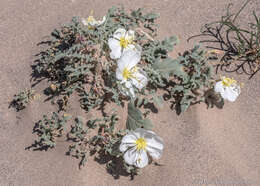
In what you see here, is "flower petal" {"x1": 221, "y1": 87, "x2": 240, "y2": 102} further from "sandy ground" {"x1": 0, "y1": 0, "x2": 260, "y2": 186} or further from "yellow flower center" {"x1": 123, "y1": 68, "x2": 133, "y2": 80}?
"yellow flower center" {"x1": 123, "y1": 68, "x2": 133, "y2": 80}

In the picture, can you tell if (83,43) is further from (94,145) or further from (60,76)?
(94,145)

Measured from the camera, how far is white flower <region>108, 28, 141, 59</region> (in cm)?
194

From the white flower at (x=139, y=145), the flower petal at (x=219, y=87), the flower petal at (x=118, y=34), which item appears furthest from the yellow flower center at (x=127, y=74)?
the flower petal at (x=219, y=87)

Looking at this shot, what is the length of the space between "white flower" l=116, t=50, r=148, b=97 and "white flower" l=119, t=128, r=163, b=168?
13.8 inches

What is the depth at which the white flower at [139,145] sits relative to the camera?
163 cm

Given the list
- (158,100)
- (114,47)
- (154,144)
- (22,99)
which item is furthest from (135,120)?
(22,99)

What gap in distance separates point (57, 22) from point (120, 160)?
1.43 metres

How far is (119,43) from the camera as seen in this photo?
1.97 meters

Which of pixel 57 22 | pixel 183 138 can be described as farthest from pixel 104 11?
pixel 183 138

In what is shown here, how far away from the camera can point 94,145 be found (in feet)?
6.59

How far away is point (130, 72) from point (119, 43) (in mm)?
264

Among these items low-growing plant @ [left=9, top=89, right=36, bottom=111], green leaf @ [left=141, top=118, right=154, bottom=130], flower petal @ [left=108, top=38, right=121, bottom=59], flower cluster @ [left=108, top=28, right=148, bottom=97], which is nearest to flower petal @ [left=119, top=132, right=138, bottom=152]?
green leaf @ [left=141, top=118, right=154, bottom=130]

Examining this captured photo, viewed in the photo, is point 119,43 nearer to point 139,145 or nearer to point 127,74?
point 127,74

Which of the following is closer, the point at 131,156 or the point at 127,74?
the point at 131,156
